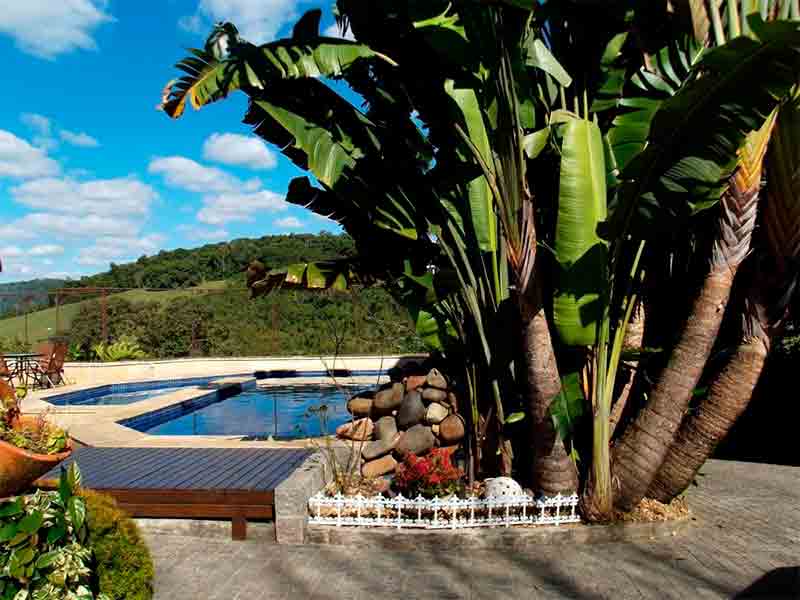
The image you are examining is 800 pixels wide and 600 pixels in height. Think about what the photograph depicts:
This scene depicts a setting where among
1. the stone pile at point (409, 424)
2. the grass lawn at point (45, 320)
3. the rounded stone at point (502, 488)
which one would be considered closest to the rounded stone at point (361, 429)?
the stone pile at point (409, 424)

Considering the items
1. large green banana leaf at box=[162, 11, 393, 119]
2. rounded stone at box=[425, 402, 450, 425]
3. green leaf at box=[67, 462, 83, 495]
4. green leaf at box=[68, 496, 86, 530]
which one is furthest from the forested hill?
green leaf at box=[68, 496, 86, 530]

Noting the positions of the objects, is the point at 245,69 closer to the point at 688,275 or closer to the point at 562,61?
the point at 562,61

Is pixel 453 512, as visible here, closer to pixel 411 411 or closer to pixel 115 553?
pixel 411 411

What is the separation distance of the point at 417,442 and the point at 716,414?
8.50 ft

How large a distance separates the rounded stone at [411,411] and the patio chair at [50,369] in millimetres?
10774

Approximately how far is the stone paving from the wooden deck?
0.24m

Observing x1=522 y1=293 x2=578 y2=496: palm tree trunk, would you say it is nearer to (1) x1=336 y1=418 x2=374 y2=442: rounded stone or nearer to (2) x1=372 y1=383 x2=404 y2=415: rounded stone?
(2) x1=372 y1=383 x2=404 y2=415: rounded stone

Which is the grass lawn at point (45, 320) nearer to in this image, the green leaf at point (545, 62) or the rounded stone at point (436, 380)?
the rounded stone at point (436, 380)

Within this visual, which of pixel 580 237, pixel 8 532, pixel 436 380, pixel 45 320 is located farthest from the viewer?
pixel 45 320

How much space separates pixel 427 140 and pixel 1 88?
586 inches

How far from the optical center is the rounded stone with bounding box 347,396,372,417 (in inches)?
246

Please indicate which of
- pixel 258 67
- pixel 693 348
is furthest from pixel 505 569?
pixel 258 67

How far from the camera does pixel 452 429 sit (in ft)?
18.3

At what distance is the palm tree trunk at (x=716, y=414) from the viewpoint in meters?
4.39
